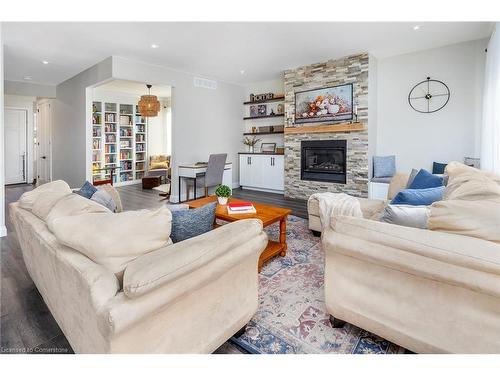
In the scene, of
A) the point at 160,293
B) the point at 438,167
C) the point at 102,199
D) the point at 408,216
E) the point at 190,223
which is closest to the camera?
the point at 160,293

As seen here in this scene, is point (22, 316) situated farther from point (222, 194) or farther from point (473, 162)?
point (473, 162)

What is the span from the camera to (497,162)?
2.86 metres

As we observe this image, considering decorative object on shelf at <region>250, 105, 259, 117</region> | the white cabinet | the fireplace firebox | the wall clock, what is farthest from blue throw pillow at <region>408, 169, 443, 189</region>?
decorative object on shelf at <region>250, 105, 259, 117</region>

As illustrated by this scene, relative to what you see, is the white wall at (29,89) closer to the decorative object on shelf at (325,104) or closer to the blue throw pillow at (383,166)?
the decorative object on shelf at (325,104)

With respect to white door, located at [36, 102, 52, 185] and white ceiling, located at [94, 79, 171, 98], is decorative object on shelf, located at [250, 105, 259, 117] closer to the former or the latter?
white ceiling, located at [94, 79, 171, 98]

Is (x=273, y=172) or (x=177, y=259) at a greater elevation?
(x=273, y=172)

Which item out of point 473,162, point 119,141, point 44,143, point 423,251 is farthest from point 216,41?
point 44,143

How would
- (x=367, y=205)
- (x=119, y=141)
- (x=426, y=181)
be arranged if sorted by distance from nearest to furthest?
(x=426, y=181) → (x=367, y=205) → (x=119, y=141)

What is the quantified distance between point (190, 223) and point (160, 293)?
46cm

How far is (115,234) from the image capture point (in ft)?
3.81

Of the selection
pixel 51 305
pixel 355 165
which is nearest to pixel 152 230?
pixel 51 305
